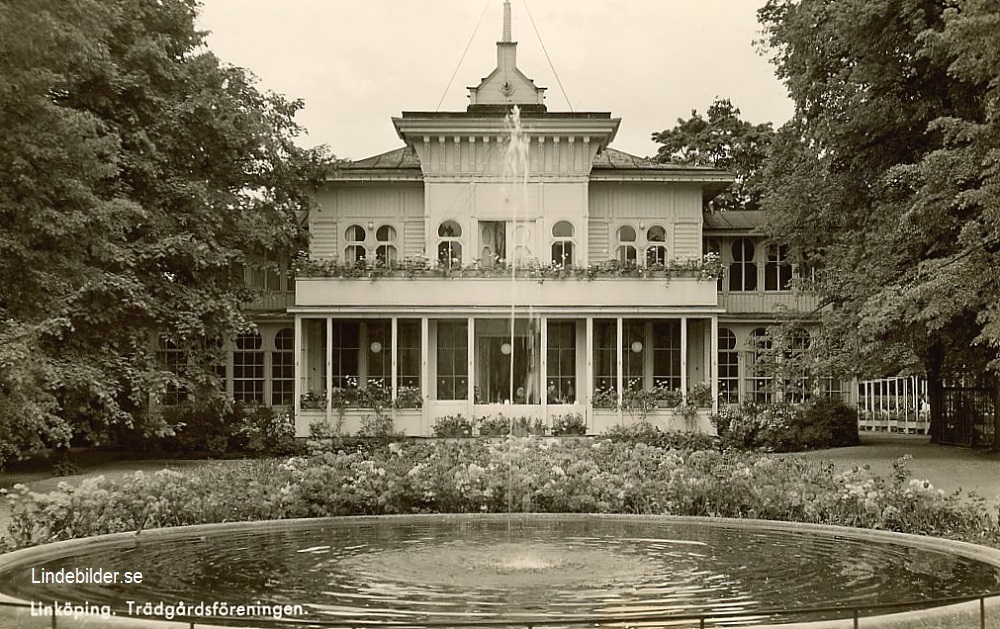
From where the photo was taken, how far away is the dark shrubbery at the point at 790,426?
3084 centimetres

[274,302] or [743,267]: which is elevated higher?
[743,267]

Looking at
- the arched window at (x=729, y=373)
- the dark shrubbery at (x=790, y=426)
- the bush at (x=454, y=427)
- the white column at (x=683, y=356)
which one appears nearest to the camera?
the bush at (x=454, y=427)

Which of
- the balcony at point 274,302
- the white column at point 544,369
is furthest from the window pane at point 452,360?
the balcony at point 274,302

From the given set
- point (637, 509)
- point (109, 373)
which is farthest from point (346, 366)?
point (637, 509)

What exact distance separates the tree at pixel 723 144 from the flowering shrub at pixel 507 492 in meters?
35.3

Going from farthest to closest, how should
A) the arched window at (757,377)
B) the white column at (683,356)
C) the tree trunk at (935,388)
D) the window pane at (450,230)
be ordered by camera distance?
the arched window at (757,377), the window pane at (450,230), the white column at (683,356), the tree trunk at (935,388)

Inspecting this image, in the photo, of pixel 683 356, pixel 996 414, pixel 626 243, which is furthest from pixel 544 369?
pixel 996 414

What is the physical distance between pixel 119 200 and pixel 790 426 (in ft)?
58.4

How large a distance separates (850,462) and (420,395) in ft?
38.0

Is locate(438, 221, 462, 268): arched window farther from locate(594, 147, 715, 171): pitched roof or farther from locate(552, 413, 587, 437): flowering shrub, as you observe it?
locate(552, 413, 587, 437): flowering shrub

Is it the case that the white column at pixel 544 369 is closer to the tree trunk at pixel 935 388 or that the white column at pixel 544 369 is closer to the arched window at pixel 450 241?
the arched window at pixel 450 241

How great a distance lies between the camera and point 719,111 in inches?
2165

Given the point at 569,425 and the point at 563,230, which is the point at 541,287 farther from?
the point at 569,425

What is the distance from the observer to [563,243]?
114 feet
